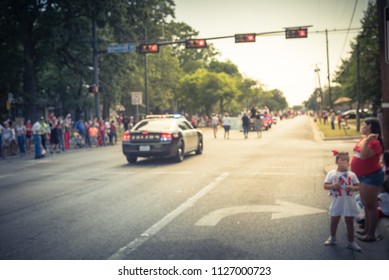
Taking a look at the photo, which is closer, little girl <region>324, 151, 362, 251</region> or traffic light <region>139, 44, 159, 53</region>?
little girl <region>324, 151, 362, 251</region>

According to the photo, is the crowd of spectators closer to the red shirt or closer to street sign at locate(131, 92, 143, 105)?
street sign at locate(131, 92, 143, 105)

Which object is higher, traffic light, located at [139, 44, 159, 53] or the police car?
traffic light, located at [139, 44, 159, 53]

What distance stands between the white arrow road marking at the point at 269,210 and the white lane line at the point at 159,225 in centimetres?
54

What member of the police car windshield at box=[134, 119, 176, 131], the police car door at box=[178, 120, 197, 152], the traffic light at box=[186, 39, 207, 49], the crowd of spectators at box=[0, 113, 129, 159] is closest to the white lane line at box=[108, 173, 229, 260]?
the police car windshield at box=[134, 119, 176, 131]

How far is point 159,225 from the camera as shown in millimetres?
6238

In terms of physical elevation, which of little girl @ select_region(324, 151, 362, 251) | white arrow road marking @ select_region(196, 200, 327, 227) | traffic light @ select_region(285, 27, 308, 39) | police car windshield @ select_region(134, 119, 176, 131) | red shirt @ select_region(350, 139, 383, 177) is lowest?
white arrow road marking @ select_region(196, 200, 327, 227)

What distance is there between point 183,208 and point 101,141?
64.2ft

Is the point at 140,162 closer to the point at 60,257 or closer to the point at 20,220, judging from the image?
the point at 20,220

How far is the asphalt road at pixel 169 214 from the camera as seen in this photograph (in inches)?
196

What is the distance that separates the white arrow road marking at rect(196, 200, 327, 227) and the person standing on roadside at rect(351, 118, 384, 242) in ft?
5.19

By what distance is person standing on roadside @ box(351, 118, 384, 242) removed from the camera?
521 cm

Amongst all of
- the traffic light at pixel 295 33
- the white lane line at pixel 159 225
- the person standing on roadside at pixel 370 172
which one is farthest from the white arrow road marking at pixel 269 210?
the traffic light at pixel 295 33

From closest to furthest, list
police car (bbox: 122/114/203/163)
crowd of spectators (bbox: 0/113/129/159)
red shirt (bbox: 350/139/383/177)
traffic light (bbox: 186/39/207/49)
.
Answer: red shirt (bbox: 350/139/383/177), police car (bbox: 122/114/203/163), crowd of spectators (bbox: 0/113/129/159), traffic light (bbox: 186/39/207/49)

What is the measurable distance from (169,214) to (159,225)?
2.41ft
